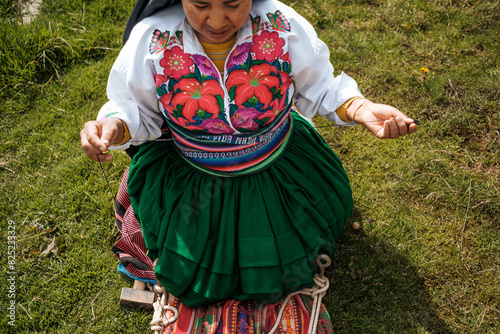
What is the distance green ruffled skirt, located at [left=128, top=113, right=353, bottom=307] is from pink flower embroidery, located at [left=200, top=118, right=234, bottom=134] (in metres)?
0.25

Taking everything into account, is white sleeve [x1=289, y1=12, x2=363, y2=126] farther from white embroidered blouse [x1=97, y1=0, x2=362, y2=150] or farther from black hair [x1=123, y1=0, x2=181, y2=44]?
black hair [x1=123, y1=0, x2=181, y2=44]

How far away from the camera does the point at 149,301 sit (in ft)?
7.28

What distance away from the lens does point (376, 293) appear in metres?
2.28

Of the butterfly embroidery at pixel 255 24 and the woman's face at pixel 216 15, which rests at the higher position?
the woman's face at pixel 216 15

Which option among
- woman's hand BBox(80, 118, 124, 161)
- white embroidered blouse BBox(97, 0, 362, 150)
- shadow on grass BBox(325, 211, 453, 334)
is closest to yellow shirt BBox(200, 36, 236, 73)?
white embroidered blouse BBox(97, 0, 362, 150)

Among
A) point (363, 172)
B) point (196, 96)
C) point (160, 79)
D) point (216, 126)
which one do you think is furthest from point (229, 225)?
point (363, 172)

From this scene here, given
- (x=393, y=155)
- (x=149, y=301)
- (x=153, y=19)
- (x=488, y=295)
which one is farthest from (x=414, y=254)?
(x=153, y=19)

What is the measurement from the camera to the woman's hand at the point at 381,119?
1626 mm

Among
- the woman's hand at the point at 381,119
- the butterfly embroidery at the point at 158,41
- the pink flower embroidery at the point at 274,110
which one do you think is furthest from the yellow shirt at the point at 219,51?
the woman's hand at the point at 381,119

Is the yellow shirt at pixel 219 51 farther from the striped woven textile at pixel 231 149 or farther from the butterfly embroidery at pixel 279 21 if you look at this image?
the striped woven textile at pixel 231 149

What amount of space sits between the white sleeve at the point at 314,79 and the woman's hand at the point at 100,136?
2.50 ft

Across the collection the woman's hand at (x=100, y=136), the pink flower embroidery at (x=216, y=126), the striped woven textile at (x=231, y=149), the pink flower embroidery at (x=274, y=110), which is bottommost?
the striped woven textile at (x=231, y=149)

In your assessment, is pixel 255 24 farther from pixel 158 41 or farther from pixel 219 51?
pixel 158 41

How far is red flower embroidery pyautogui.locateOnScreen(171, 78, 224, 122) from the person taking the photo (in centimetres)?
168
